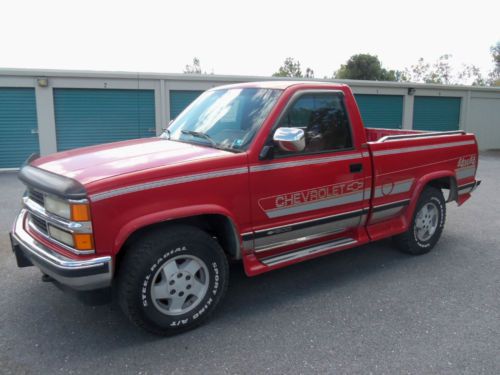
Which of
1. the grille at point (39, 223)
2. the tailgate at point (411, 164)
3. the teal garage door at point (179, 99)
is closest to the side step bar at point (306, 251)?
the tailgate at point (411, 164)

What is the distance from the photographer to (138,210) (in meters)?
3.09

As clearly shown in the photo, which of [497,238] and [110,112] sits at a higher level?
[110,112]

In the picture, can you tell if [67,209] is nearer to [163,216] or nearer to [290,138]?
[163,216]

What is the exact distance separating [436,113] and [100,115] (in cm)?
1453

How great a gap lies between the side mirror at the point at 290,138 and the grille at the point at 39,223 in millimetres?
1984

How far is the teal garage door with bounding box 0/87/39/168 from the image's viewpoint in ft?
44.3

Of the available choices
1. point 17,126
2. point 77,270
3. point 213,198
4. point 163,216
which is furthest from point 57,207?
point 17,126

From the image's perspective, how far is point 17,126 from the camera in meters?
13.7

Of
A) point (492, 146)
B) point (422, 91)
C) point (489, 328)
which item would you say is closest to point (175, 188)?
point (489, 328)

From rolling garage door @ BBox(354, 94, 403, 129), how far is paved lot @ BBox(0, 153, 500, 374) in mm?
13649

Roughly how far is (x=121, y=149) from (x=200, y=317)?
1674mm

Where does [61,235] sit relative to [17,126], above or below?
below

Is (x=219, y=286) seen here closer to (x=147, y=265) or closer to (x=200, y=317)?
(x=200, y=317)

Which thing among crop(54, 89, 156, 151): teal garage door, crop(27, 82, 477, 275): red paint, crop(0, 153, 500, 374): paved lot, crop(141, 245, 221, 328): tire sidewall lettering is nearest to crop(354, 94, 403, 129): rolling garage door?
crop(54, 89, 156, 151): teal garage door
